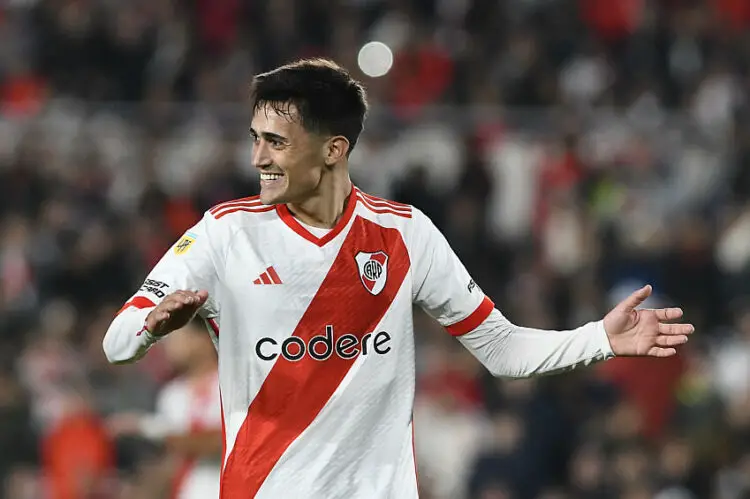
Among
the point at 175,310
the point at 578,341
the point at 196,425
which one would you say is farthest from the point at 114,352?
the point at 196,425

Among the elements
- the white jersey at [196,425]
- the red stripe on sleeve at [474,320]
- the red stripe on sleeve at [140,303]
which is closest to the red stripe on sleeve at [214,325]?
the red stripe on sleeve at [140,303]

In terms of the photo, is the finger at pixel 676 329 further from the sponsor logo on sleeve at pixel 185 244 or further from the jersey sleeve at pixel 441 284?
the sponsor logo on sleeve at pixel 185 244

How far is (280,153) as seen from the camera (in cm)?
480

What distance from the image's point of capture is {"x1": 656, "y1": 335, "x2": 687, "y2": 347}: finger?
492 centimetres

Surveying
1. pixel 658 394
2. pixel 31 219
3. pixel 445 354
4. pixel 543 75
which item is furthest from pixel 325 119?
pixel 543 75

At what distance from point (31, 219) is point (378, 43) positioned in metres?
3.89

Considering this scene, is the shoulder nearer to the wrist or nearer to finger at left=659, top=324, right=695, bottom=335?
the wrist

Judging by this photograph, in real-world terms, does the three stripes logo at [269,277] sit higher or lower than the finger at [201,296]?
lower

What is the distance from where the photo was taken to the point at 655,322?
5.00m

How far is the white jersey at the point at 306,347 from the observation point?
4793 mm

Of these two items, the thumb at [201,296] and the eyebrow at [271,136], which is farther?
the eyebrow at [271,136]

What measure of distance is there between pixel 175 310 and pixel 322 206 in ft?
2.75

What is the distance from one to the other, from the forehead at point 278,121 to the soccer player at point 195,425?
341 centimetres

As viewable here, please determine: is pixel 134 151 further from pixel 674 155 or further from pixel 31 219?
pixel 674 155
